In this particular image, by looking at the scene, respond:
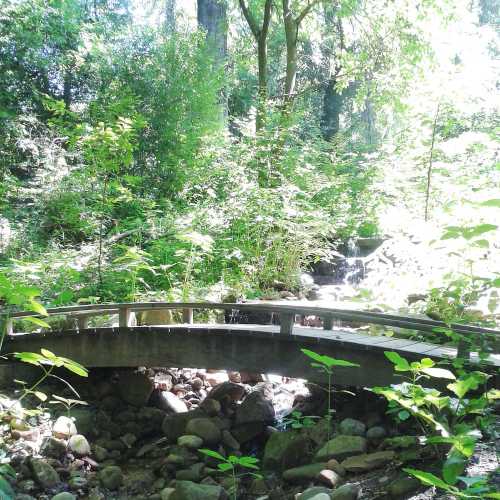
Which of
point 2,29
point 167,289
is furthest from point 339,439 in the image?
point 2,29

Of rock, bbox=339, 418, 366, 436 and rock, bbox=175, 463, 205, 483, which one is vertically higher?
rock, bbox=339, 418, 366, 436

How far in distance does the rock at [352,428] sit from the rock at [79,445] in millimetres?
2726

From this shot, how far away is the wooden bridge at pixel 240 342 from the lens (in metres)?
5.07

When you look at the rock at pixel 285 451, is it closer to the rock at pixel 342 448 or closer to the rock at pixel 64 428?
the rock at pixel 342 448

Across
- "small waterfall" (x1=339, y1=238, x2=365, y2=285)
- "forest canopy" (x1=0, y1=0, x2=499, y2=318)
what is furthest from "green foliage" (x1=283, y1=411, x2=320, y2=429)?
"small waterfall" (x1=339, y1=238, x2=365, y2=285)

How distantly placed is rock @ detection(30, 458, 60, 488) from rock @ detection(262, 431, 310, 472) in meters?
2.03

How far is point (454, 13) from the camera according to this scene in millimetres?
11984

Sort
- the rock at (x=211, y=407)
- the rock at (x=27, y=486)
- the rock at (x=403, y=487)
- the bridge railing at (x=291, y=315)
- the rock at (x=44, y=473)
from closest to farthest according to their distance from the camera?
the rock at (x=403, y=487)
the bridge railing at (x=291, y=315)
the rock at (x=27, y=486)
the rock at (x=44, y=473)
the rock at (x=211, y=407)

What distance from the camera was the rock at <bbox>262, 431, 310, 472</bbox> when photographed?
16.6 ft

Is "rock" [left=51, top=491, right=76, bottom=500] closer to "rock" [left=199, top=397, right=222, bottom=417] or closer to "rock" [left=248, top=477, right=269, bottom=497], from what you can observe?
"rock" [left=248, top=477, right=269, bottom=497]

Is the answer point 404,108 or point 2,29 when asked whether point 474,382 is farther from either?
point 2,29

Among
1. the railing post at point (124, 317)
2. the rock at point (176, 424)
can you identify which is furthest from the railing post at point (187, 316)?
the rock at point (176, 424)

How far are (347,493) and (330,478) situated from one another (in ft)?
1.78

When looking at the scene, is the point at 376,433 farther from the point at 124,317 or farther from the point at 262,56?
the point at 262,56
